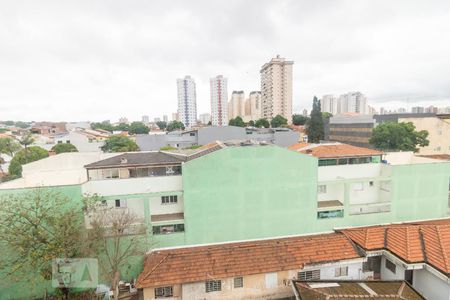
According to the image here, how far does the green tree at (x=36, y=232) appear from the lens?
44.3 ft

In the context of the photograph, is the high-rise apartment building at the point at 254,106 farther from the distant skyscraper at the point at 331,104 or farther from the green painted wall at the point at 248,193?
the green painted wall at the point at 248,193

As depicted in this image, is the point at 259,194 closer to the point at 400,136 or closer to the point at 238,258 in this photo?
the point at 238,258

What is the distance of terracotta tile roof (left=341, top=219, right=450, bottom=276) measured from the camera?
14953mm

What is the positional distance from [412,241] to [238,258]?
1106 cm

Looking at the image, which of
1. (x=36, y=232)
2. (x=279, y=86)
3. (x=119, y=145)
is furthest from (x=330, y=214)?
(x=279, y=86)

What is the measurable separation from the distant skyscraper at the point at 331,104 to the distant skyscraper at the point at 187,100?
263 ft

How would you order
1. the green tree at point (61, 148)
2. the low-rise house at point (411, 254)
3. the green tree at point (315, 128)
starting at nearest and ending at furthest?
the low-rise house at point (411, 254)
the green tree at point (61, 148)
the green tree at point (315, 128)

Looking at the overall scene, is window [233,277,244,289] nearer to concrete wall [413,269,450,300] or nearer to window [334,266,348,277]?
window [334,266,348,277]

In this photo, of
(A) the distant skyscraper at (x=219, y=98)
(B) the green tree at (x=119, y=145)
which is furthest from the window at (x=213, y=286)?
(A) the distant skyscraper at (x=219, y=98)

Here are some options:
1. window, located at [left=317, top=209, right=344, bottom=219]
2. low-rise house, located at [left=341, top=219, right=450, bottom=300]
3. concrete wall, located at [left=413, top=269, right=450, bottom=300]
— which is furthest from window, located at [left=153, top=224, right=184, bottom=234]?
concrete wall, located at [left=413, top=269, right=450, bottom=300]

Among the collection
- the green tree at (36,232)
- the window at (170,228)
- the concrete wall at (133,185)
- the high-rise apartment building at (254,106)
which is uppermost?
the high-rise apartment building at (254,106)

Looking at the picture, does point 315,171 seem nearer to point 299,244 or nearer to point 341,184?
point 341,184

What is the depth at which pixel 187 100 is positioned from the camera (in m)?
135

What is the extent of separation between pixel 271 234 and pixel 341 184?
7.02m
